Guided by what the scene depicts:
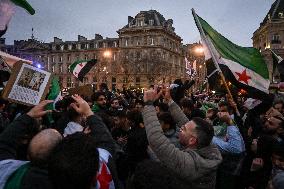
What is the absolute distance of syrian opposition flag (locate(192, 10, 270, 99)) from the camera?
5980 millimetres

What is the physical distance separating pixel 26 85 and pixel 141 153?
5.71 ft

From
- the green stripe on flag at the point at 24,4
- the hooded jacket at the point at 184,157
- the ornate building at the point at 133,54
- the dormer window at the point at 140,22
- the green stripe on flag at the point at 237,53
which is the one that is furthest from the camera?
the dormer window at the point at 140,22

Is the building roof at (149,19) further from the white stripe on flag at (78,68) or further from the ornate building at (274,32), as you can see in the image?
the white stripe on flag at (78,68)

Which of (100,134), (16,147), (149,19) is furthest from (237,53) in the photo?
(149,19)

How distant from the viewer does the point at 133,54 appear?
7981 centimetres

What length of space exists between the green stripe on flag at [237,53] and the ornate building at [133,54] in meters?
63.7

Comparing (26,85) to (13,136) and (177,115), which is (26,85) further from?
(177,115)

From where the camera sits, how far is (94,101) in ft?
28.7

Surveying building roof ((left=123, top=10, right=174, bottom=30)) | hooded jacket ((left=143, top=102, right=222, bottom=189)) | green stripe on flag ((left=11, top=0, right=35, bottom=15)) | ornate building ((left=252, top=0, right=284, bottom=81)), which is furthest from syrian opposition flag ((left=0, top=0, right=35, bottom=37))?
building roof ((left=123, top=10, right=174, bottom=30))

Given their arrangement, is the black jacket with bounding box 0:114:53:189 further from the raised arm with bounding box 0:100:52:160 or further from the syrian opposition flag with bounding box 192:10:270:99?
the syrian opposition flag with bounding box 192:10:270:99

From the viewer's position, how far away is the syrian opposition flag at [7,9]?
5745 millimetres

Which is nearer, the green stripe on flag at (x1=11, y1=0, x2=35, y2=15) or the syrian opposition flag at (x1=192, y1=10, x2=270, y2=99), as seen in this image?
the green stripe on flag at (x1=11, y1=0, x2=35, y2=15)

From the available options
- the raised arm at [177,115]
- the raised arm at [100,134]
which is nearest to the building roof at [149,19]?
the raised arm at [177,115]

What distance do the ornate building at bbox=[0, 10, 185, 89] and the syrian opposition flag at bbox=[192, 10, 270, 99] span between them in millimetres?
63871
